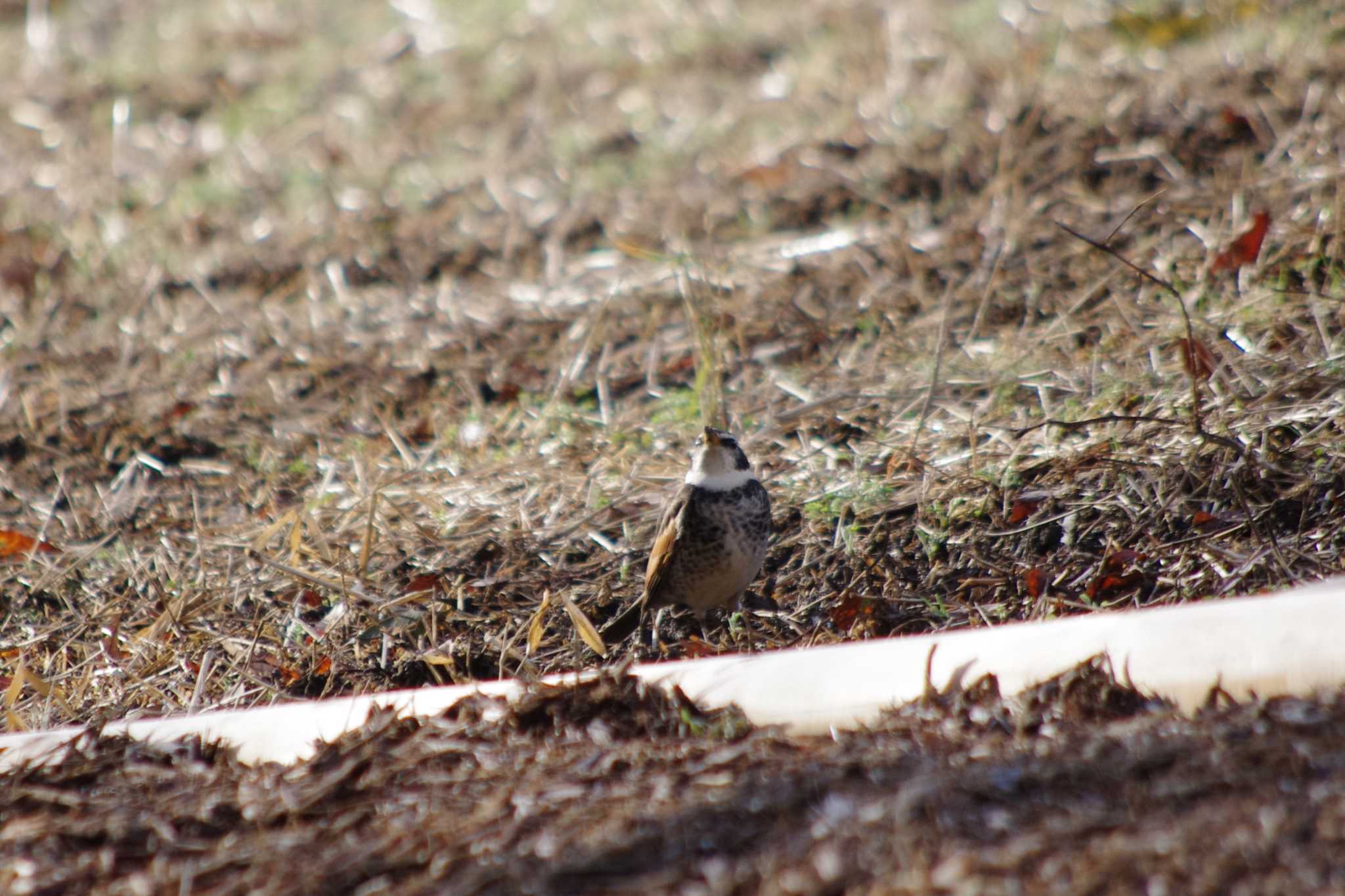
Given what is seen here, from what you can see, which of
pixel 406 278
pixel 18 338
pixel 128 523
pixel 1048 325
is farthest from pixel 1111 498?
pixel 18 338

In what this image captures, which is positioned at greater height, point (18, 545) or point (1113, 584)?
point (1113, 584)

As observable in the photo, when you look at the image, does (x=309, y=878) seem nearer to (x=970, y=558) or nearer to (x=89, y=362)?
(x=970, y=558)

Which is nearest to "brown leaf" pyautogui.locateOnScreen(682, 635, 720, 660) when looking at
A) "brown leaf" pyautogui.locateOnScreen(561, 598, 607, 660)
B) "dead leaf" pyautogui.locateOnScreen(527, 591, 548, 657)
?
"brown leaf" pyautogui.locateOnScreen(561, 598, 607, 660)

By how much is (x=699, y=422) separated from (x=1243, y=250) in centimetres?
208

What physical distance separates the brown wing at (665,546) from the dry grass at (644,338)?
173 mm

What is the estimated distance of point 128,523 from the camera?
4.89 metres

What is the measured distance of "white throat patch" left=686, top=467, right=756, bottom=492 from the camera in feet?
12.9

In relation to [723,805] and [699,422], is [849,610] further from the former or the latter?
[723,805]

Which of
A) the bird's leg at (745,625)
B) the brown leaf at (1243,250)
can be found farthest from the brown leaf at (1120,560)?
the brown leaf at (1243,250)

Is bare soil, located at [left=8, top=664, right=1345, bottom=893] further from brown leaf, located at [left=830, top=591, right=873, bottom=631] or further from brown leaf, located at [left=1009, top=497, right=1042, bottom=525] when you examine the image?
brown leaf, located at [left=1009, top=497, right=1042, bottom=525]

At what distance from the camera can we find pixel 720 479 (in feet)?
13.0

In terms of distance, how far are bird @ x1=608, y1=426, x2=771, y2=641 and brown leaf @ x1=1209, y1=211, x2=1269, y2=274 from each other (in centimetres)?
211

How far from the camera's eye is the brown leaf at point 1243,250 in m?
4.89

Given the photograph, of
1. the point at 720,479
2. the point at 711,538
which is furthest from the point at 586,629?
the point at 720,479
